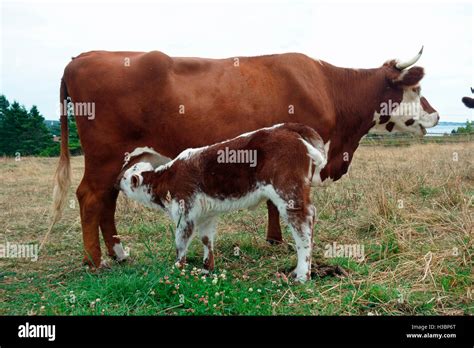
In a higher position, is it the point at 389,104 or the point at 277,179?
the point at 389,104

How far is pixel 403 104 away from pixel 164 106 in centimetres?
315

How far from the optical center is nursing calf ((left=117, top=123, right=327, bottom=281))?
438 cm

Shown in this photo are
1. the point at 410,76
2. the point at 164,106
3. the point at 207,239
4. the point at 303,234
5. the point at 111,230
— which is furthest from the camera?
the point at 410,76

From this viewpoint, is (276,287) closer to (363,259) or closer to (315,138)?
(363,259)

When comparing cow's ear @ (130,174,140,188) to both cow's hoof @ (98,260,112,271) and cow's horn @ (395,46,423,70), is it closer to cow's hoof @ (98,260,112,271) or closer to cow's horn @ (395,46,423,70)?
cow's hoof @ (98,260,112,271)

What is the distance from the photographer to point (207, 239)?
16.1 ft

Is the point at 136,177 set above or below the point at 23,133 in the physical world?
below

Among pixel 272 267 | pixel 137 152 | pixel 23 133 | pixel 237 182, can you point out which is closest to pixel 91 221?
pixel 137 152

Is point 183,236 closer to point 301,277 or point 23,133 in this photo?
point 301,277

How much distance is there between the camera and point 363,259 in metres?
4.92

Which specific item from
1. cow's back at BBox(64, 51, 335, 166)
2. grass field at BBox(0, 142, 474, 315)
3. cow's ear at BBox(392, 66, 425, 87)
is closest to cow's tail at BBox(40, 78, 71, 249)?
cow's back at BBox(64, 51, 335, 166)

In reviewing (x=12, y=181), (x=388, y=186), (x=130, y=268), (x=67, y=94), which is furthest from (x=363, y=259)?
(x=12, y=181)

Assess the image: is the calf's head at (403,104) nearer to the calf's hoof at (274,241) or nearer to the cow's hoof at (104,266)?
the calf's hoof at (274,241)
